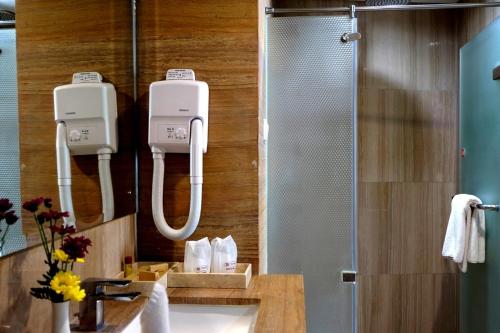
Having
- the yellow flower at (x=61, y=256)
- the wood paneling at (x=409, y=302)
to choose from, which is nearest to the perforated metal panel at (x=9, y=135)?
the yellow flower at (x=61, y=256)

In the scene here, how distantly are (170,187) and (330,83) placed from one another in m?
0.87

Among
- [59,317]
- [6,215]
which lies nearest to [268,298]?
[59,317]

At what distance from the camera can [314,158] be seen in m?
2.01

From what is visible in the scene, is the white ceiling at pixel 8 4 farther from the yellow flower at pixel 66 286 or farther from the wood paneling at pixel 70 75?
the yellow flower at pixel 66 286

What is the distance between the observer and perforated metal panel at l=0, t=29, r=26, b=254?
0.90 meters

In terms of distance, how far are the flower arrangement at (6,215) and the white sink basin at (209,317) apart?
61cm

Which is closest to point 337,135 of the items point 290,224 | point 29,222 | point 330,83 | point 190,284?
point 330,83

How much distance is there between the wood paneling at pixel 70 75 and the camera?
98 cm

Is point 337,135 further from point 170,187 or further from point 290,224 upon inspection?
point 170,187

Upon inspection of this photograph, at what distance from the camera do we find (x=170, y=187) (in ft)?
5.35

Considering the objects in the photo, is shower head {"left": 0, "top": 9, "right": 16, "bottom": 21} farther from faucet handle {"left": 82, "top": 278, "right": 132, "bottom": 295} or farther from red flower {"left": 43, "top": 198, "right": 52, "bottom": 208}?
faucet handle {"left": 82, "top": 278, "right": 132, "bottom": 295}

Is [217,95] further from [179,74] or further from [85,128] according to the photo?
[85,128]

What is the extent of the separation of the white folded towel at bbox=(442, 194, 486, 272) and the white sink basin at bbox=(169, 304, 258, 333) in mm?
1475

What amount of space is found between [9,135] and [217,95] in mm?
807
